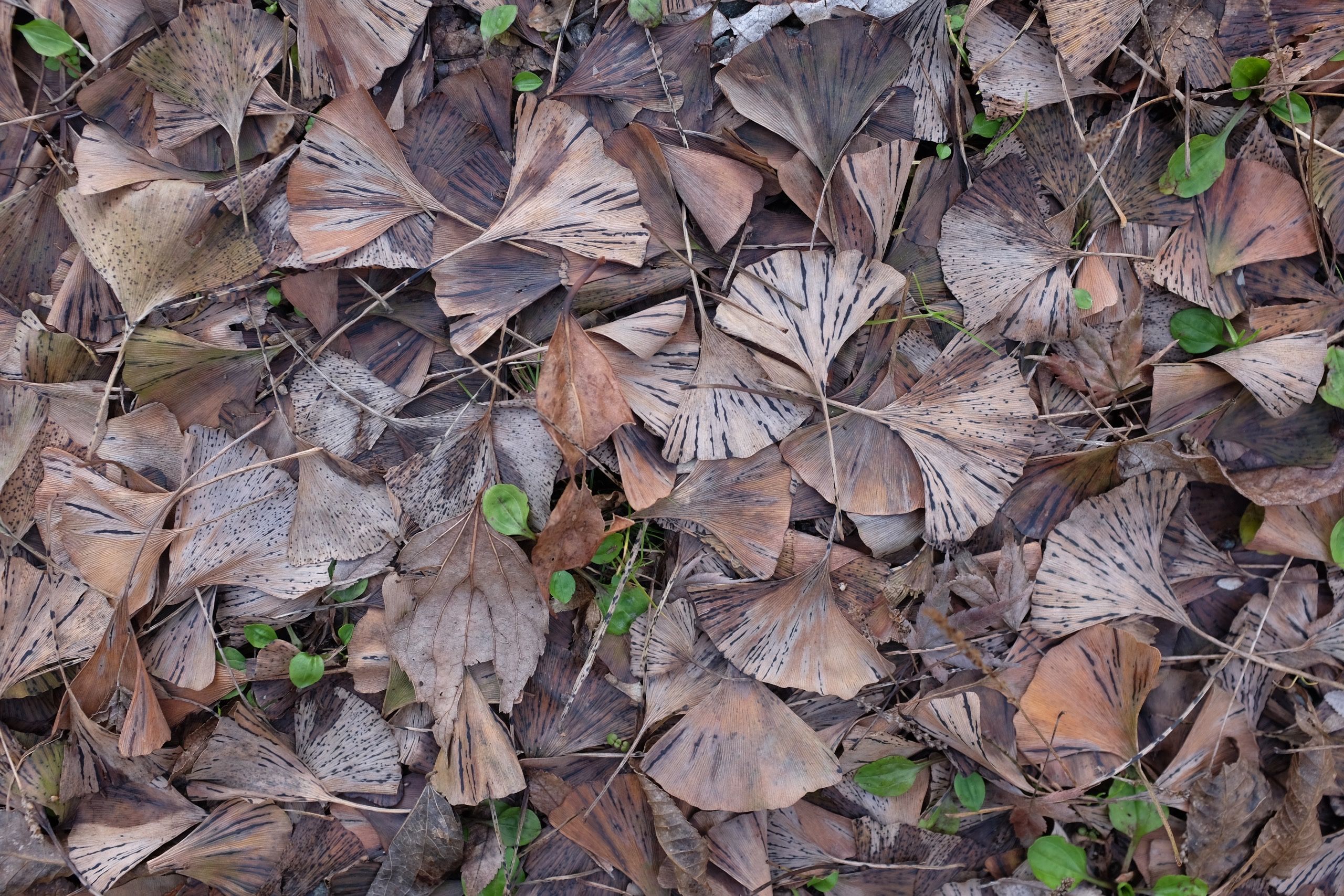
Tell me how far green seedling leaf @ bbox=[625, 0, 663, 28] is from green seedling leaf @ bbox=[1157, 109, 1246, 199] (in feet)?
1.81

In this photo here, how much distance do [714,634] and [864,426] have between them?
0.26 meters

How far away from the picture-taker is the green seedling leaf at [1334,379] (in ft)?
2.61

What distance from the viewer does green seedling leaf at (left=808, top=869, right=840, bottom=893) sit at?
82cm

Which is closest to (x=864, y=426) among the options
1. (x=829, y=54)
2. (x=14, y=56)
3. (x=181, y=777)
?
(x=829, y=54)

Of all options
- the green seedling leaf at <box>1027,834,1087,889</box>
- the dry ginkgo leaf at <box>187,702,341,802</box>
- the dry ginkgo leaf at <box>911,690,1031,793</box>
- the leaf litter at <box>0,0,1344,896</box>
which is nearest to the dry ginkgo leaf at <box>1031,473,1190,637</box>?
the leaf litter at <box>0,0,1344,896</box>

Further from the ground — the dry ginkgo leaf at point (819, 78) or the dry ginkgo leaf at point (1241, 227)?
the dry ginkgo leaf at point (819, 78)

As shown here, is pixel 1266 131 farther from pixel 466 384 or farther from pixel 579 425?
pixel 466 384

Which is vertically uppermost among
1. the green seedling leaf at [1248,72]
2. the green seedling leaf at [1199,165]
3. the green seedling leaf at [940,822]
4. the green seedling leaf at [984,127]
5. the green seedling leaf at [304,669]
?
the green seedling leaf at [1248,72]

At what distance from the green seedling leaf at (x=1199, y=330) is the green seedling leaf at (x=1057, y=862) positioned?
1.75 feet

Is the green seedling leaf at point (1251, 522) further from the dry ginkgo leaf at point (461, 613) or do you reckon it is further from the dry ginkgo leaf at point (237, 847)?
the dry ginkgo leaf at point (237, 847)

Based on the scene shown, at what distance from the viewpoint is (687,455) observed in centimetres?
78

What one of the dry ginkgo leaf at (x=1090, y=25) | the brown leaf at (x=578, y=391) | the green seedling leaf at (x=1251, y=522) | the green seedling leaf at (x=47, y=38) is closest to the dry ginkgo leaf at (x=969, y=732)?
the green seedling leaf at (x=1251, y=522)

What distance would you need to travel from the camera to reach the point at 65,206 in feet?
2.69

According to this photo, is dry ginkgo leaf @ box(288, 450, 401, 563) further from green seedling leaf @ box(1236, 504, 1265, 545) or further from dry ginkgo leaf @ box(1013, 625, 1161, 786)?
green seedling leaf @ box(1236, 504, 1265, 545)
